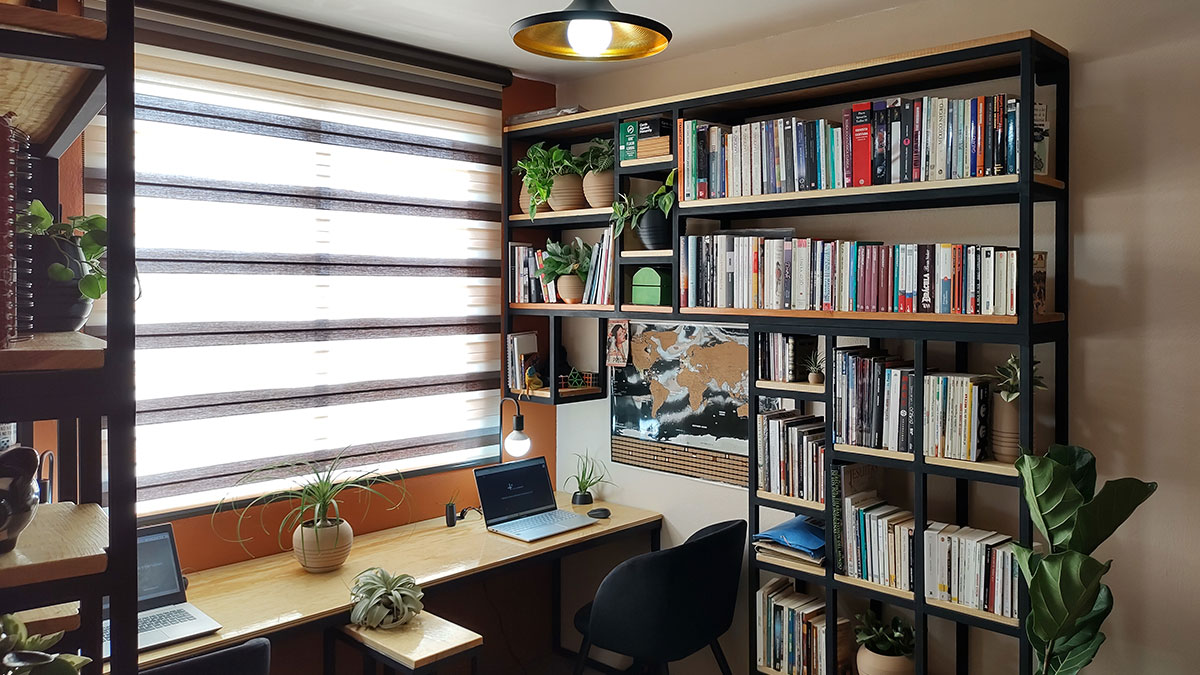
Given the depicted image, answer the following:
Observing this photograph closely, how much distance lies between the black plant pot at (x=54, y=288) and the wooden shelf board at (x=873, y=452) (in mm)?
2156

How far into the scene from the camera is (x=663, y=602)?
2.83 m

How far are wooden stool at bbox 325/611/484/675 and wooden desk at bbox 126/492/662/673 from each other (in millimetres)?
109

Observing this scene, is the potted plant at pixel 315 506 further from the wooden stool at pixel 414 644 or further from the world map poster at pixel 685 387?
the world map poster at pixel 685 387

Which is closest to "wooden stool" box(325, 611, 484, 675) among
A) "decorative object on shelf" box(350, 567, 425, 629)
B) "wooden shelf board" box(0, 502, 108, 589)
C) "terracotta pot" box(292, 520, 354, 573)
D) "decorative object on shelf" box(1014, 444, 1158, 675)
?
"decorative object on shelf" box(350, 567, 425, 629)

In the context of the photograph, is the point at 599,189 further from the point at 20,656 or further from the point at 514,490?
the point at 20,656

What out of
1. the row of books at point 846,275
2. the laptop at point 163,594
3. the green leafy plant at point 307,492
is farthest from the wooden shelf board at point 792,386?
the laptop at point 163,594

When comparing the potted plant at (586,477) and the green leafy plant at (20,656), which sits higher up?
the green leafy plant at (20,656)

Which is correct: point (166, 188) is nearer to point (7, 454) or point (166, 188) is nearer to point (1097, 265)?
point (7, 454)

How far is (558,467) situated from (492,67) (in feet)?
5.94

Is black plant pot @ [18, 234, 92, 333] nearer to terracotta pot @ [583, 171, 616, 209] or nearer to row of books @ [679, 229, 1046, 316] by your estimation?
row of books @ [679, 229, 1046, 316]

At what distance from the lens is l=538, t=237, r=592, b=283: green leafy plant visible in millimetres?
3547

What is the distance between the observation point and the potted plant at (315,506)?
2.85 metres

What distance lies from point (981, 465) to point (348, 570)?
2.02 metres

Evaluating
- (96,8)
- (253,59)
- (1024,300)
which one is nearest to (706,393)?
(1024,300)
